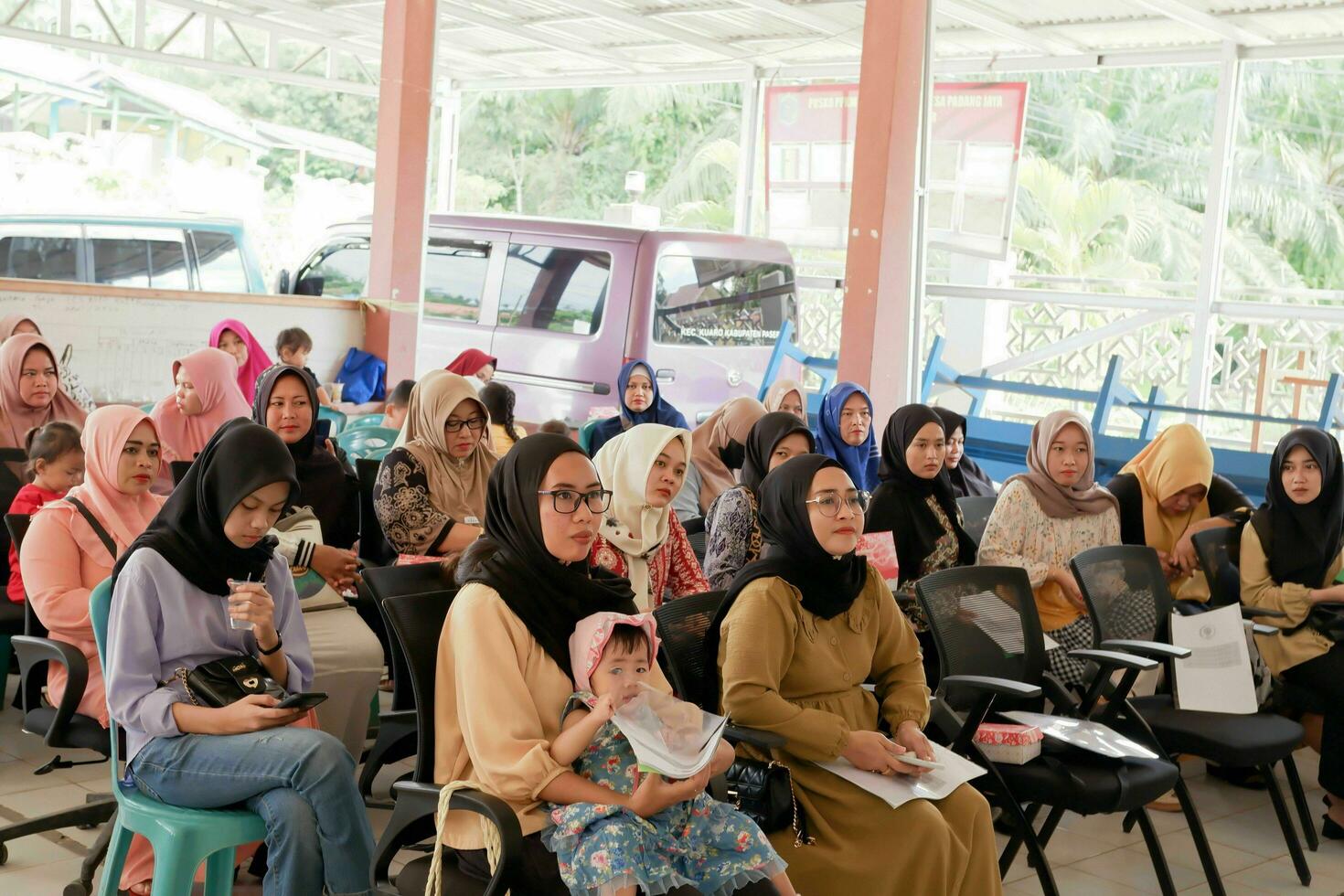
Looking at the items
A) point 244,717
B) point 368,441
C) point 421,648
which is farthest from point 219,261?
point 421,648

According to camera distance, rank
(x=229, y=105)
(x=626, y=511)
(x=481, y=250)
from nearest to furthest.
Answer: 1. (x=626, y=511)
2. (x=481, y=250)
3. (x=229, y=105)

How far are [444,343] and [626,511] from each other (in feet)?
20.5

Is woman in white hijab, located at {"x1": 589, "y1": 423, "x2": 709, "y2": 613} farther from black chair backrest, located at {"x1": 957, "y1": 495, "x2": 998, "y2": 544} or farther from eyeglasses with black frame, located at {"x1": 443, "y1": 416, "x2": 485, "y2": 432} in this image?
black chair backrest, located at {"x1": 957, "y1": 495, "x2": 998, "y2": 544}

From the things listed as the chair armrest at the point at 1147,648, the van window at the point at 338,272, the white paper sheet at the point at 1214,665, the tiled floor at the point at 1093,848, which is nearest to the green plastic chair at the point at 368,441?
the tiled floor at the point at 1093,848

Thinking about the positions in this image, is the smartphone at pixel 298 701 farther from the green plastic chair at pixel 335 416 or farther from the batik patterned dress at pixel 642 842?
the green plastic chair at pixel 335 416

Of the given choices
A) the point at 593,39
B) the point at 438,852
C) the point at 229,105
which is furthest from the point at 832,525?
the point at 229,105

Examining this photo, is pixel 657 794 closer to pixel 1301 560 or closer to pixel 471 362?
pixel 1301 560

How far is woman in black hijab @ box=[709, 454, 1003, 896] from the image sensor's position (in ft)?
9.29

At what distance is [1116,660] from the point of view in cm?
358

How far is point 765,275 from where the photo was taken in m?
9.81

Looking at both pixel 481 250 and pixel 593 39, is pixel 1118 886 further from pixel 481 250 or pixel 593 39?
pixel 593 39

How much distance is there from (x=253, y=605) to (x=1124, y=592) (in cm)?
262

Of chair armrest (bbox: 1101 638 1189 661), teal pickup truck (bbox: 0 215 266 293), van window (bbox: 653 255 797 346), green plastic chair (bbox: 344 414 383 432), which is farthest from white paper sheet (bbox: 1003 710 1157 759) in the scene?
teal pickup truck (bbox: 0 215 266 293)

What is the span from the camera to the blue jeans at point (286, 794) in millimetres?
2555
